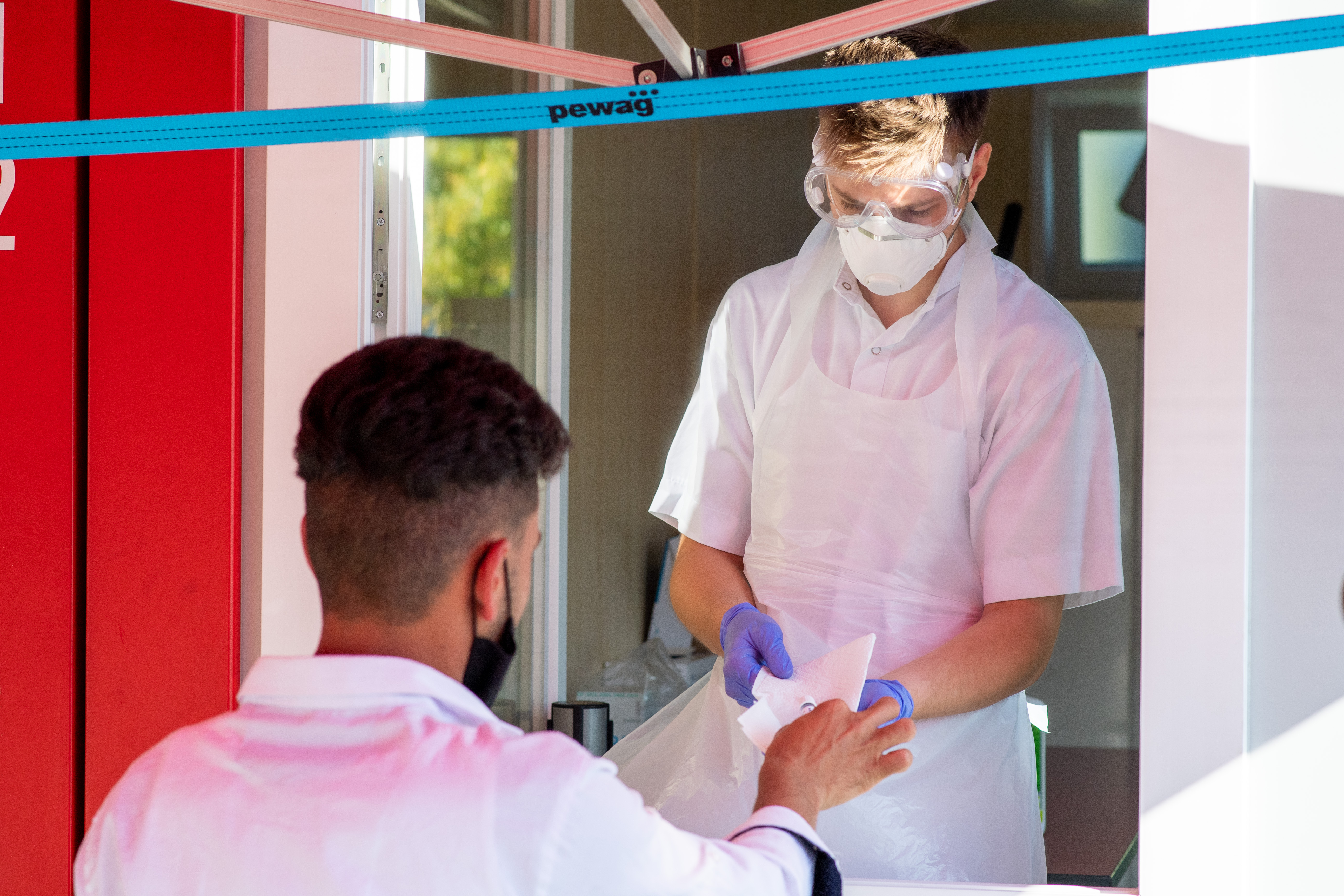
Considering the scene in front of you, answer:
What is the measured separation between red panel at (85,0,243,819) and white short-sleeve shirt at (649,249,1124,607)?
2.71ft

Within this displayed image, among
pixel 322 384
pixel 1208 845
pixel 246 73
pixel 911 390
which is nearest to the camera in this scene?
pixel 322 384

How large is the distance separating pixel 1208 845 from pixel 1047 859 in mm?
273

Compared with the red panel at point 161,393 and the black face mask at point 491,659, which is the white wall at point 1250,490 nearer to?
the black face mask at point 491,659

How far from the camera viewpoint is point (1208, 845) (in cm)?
168

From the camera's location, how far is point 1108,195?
222 cm

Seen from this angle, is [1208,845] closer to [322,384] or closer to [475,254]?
[322,384]

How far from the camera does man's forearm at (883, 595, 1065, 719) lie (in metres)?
1.79

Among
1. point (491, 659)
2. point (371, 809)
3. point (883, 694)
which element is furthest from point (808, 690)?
point (371, 809)

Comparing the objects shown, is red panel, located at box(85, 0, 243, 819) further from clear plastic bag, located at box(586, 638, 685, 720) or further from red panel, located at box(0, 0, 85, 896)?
clear plastic bag, located at box(586, 638, 685, 720)

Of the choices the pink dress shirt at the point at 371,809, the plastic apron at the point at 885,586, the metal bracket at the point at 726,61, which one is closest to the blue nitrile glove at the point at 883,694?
the plastic apron at the point at 885,586

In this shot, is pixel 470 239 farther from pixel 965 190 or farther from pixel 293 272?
pixel 965 190

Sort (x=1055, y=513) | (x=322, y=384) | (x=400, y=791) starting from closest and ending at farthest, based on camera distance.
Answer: (x=400, y=791) → (x=322, y=384) → (x=1055, y=513)

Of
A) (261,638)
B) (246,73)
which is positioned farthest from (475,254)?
(261,638)

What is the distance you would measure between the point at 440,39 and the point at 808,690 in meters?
0.97
